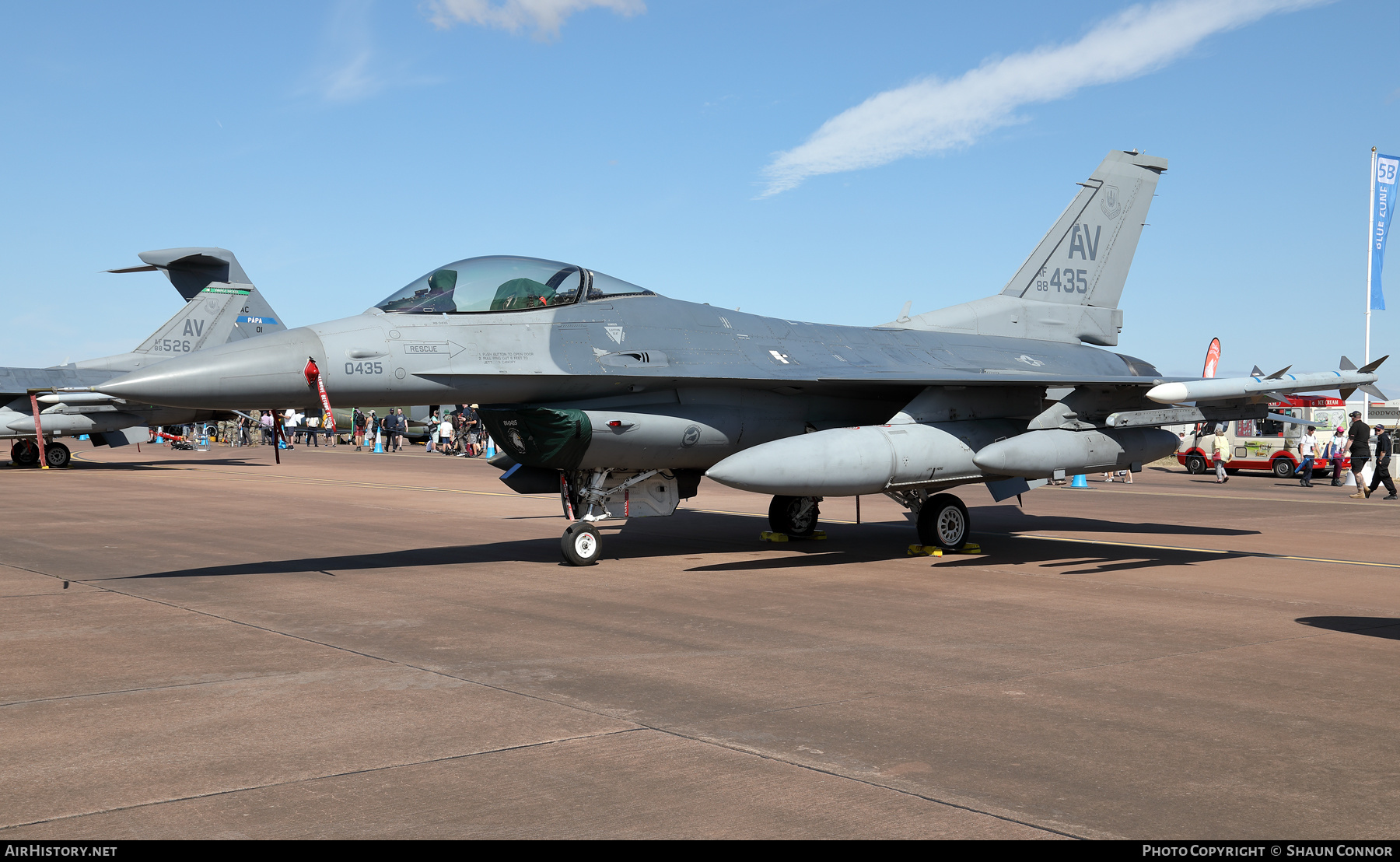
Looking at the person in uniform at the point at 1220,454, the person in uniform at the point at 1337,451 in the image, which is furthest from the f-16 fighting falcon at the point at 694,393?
the person in uniform at the point at 1337,451

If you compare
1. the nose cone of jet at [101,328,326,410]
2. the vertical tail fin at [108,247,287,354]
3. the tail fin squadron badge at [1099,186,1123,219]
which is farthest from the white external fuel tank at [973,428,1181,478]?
the vertical tail fin at [108,247,287,354]

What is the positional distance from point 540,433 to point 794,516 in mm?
4281

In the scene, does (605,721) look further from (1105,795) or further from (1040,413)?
(1040,413)

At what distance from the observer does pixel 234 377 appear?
28.9 feet

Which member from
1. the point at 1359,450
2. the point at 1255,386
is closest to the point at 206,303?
the point at 1255,386

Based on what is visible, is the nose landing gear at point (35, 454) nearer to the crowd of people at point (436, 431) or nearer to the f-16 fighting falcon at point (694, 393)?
the crowd of people at point (436, 431)

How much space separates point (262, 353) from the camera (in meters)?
9.01

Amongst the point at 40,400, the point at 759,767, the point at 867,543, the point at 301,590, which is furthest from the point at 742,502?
the point at 40,400

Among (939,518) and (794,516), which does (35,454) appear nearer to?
(794,516)

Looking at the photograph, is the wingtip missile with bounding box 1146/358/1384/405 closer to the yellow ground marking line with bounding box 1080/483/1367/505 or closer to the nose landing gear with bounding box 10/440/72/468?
the yellow ground marking line with bounding box 1080/483/1367/505

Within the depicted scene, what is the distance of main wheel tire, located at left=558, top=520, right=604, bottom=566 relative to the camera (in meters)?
10.8

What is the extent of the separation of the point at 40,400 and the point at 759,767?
97.3 ft

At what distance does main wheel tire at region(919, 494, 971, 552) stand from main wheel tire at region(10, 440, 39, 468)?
28733 millimetres

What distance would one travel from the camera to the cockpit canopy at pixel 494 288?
1009 cm
